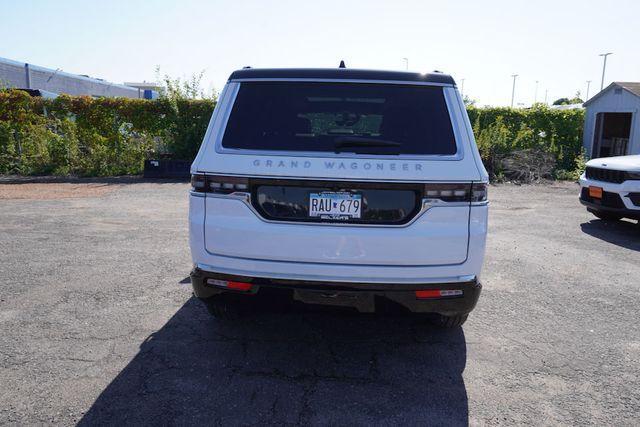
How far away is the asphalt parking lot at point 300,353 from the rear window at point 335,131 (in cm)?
118

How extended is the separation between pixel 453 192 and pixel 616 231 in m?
6.61

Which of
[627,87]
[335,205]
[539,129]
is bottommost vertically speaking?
[335,205]

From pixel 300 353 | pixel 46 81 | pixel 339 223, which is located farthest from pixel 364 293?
pixel 46 81

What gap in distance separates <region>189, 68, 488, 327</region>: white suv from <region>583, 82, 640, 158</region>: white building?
45.9 ft

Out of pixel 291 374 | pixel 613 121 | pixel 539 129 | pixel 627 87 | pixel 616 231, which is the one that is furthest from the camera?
pixel 613 121

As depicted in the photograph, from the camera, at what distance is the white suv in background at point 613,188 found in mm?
7625

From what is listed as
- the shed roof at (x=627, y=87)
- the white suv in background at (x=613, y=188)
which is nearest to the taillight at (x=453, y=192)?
the white suv in background at (x=613, y=188)

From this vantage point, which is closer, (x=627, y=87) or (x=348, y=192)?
(x=348, y=192)

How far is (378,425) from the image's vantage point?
9.08ft

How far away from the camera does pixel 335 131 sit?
3471 mm

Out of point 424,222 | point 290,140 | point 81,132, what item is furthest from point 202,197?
point 81,132

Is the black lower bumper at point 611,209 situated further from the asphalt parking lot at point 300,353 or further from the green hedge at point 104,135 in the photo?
the green hedge at point 104,135

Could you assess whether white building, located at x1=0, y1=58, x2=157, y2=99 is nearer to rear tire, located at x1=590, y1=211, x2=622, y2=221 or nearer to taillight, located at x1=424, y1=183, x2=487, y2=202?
rear tire, located at x1=590, y1=211, x2=622, y2=221

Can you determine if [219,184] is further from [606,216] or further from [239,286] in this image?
[606,216]
